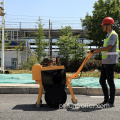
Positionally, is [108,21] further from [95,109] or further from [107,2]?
[107,2]

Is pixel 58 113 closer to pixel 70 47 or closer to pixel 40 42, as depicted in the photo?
pixel 70 47

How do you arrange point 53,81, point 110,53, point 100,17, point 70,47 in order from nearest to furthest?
point 53,81
point 110,53
point 70,47
point 100,17

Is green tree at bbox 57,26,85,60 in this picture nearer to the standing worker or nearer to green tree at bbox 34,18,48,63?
green tree at bbox 34,18,48,63

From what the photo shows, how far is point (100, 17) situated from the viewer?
23875mm

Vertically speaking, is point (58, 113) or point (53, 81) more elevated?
point (53, 81)

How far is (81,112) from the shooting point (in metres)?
3.66

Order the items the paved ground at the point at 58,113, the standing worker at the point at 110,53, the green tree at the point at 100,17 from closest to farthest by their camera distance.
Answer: the paved ground at the point at 58,113 → the standing worker at the point at 110,53 → the green tree at the point at 100,17

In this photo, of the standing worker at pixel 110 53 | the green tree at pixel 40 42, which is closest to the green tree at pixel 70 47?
the green tree at pixel 40 42

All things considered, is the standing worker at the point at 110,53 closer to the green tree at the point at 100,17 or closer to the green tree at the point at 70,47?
the green tree at the point at 70,47

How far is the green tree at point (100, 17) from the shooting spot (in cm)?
2389

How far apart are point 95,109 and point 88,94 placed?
2046 mm

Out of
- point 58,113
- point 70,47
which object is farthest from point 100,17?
point 58,113

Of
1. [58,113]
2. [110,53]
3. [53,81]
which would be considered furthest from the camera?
[110,53]

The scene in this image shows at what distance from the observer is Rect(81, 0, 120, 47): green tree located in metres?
23.9
